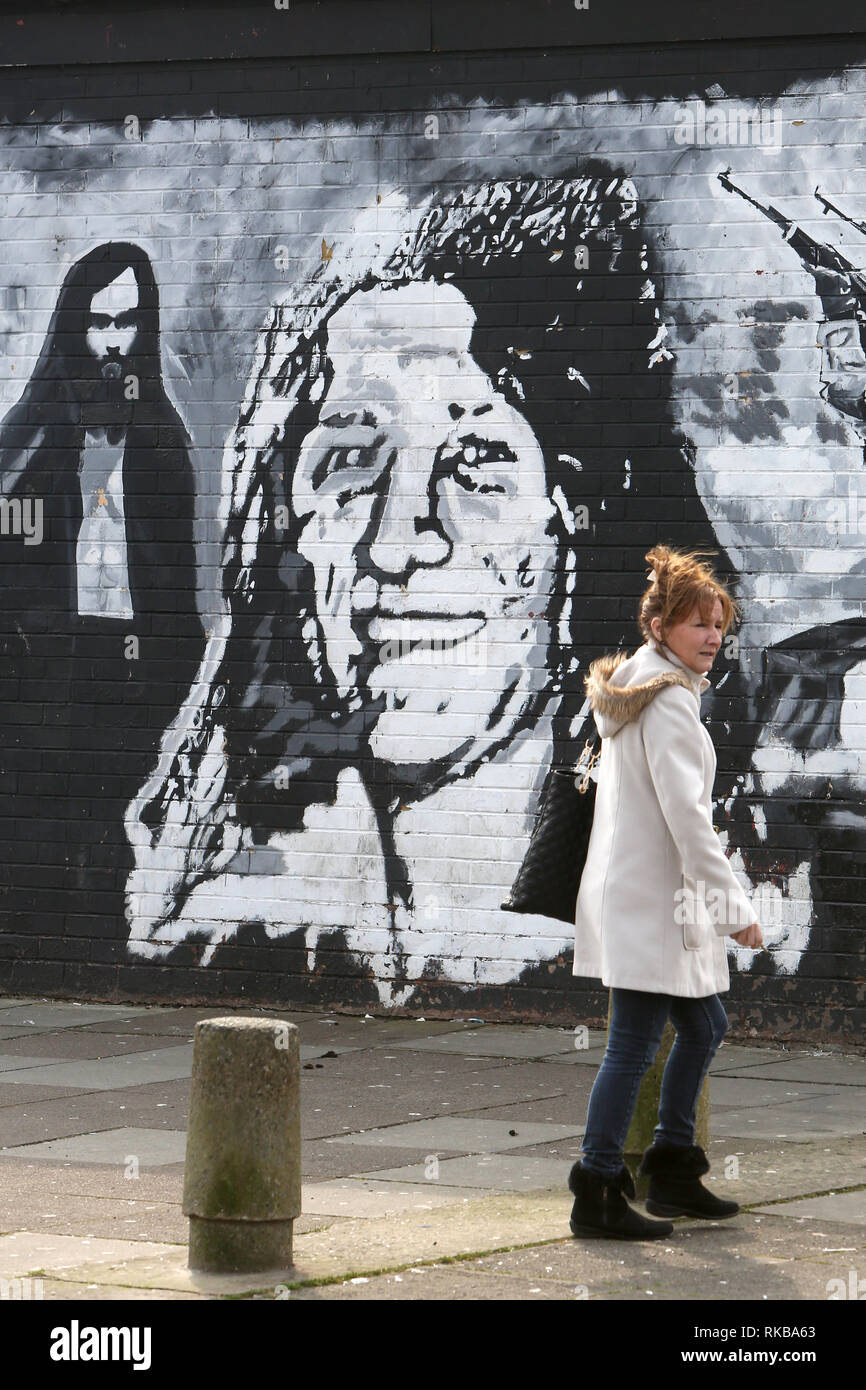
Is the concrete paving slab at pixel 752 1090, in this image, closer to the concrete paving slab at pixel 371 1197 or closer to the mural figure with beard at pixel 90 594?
the concrete paving slab at pixel 371 1197

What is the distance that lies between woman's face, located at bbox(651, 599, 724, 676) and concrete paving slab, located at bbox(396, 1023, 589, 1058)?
357 centimetres

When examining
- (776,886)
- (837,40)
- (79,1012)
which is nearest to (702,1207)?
(776,886)

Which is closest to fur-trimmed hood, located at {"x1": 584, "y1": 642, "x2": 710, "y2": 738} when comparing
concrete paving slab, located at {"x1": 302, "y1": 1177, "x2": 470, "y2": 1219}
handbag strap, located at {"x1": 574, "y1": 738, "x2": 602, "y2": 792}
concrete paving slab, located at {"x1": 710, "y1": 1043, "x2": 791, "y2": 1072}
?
handbag strap, located at {"x1": 574, "y1": 738, "x2": 602, "y2": 792}

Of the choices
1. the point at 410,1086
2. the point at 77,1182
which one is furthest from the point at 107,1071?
the point at 77,1182

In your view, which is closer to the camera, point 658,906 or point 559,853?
point 658,906

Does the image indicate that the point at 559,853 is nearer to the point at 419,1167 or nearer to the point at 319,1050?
the point at 419,1167

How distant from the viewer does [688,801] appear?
5.76 m

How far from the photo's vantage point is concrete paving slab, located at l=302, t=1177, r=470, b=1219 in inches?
247

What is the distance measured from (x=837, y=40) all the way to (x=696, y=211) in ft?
3.31

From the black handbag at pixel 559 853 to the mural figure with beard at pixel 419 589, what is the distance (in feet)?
11.7

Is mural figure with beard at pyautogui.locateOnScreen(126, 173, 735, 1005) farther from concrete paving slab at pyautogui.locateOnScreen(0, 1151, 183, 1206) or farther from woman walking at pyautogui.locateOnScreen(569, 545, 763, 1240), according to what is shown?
woman walking at pyautogui.locateOnScreen(569, 545, 763, 1240)

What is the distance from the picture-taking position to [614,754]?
6.00 metres

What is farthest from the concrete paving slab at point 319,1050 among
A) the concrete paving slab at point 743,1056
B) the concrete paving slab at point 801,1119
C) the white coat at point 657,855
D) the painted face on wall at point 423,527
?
the white coat at point 657,855

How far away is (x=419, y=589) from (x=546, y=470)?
34.9 inches
